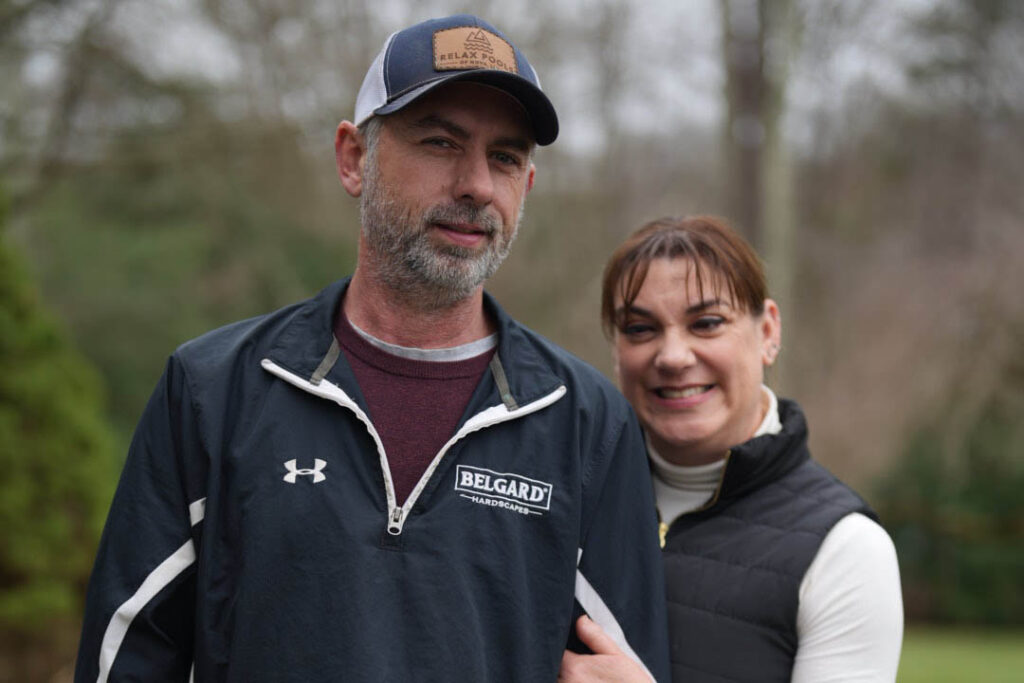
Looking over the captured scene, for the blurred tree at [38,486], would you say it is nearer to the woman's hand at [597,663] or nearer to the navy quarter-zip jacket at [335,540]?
the navy quarter-zip jacket at [335,540]

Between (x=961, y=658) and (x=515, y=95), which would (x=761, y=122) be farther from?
(x=515, y=95)

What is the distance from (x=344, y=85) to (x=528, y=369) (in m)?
7.57

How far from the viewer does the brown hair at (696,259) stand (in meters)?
2.32

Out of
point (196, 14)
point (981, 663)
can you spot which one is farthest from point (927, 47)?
point (196, 14)

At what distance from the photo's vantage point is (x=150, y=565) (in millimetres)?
1813

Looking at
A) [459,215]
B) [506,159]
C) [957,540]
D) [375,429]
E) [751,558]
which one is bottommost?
[957,540]

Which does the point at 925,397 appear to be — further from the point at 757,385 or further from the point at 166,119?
the point at 757,385

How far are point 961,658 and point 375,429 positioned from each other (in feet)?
37.6

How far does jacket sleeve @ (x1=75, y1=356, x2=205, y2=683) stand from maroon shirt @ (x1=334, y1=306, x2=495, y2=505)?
0.34 meters

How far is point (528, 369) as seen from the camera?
6.63ft

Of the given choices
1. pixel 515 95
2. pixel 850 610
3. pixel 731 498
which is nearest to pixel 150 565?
pixel 515 95

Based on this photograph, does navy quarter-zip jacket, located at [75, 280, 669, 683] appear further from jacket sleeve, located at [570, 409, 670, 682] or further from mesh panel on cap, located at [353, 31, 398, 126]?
mesh panel on cap, located at [353, 31, 398, 126]

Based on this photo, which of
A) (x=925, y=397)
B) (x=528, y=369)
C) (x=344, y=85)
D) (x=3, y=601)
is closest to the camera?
(x=528, y=369)

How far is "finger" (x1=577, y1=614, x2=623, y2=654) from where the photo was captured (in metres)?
1.93
